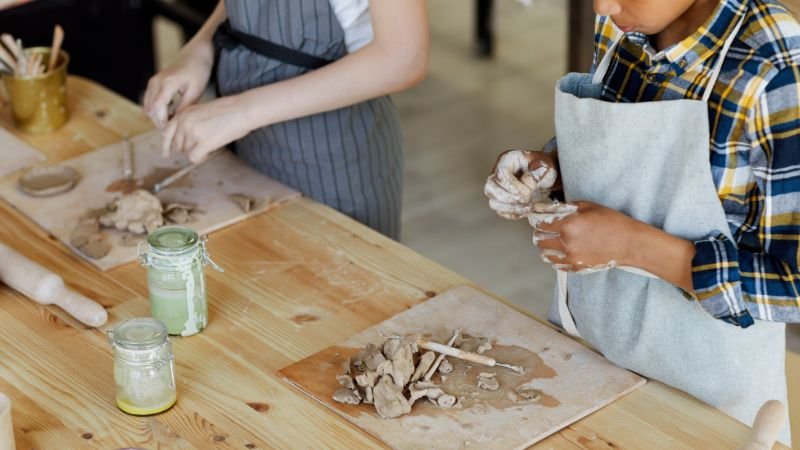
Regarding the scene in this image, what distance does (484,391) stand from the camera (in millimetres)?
1373

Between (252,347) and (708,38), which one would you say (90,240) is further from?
(708,38)

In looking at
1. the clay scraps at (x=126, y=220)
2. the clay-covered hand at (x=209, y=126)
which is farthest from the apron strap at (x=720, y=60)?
the clay scraps at (x=126, y=220)

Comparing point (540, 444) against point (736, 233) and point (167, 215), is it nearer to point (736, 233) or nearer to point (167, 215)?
point (736, 233)

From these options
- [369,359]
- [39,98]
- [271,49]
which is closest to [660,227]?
[369,359]

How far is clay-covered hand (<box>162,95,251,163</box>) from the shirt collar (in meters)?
0.75

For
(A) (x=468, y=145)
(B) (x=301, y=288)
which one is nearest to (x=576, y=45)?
(A) (x=468, y=145)

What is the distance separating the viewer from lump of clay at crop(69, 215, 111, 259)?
1.72 m

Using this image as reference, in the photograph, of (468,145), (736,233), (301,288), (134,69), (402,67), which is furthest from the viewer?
(468,145)

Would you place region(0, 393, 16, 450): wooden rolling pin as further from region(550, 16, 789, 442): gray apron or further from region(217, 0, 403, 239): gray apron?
region(217, 0, 403, 239): gray apron

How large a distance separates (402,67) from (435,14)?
12.3 ft

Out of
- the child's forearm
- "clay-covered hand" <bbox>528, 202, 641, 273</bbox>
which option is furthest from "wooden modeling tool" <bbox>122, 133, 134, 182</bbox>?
the child's forearm

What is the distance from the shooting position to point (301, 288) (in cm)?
163

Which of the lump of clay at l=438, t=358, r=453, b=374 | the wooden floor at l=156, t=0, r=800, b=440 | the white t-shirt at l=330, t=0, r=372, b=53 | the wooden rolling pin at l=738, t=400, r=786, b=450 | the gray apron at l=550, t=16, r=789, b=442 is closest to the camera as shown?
the wooden rolling pin at l=738, t=400, r=786, b=450

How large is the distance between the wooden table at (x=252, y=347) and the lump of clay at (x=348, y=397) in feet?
0.08
